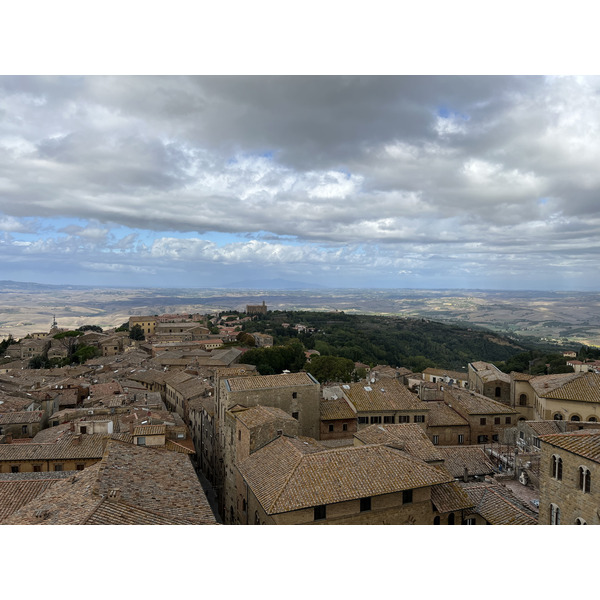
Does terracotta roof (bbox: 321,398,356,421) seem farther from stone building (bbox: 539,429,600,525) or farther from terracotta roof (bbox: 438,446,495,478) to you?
stone building (bbox: 539,429,600,525)

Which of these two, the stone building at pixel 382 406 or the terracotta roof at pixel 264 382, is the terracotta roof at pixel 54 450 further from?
the stone building at pixel 382 406

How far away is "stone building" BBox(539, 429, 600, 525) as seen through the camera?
9.08 meters

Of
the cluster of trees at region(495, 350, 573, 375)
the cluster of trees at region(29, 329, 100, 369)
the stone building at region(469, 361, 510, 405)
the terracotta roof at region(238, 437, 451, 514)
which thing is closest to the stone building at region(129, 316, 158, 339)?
the cluster of trees at region(29, 329, 100, 369)

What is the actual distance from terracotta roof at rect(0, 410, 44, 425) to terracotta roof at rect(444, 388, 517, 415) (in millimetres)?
23935

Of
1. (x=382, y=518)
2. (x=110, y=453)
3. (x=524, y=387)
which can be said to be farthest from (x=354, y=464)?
(x=524, y=387)

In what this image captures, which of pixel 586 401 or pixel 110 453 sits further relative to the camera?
pixel 586 401

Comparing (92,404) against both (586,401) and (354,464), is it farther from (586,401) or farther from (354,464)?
(586,401)

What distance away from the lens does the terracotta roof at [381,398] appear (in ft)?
77.7

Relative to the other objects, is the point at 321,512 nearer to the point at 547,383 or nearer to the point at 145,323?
the point at 547,383

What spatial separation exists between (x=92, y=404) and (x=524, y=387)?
2884 cm

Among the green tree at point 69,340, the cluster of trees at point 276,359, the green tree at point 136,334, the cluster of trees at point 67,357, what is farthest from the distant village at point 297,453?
the green tree at point 136,334

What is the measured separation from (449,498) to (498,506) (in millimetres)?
1817

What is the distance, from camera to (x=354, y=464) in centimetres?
1162

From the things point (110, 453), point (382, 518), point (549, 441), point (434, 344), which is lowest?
point (434, 344)
